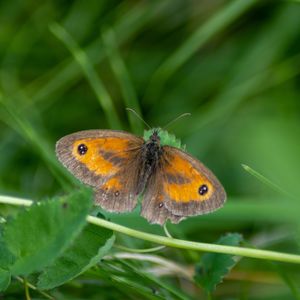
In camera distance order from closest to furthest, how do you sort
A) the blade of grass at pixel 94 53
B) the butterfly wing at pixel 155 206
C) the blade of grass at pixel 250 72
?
the butterfly wing at pixel 155 206 → the blade of grass at pixel 250 72 → the blade of grass at pixel 94 53

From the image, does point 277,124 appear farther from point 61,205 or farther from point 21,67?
point 21,67

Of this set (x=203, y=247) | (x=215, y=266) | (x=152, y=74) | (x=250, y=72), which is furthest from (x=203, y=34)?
(x=203, y=247)

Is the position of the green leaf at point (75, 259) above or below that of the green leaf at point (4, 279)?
above

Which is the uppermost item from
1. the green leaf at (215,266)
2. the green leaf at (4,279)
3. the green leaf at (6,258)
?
the green leaf at (215,266)

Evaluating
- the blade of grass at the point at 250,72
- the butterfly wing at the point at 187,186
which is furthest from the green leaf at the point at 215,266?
the blade of grass at the point at 250,72

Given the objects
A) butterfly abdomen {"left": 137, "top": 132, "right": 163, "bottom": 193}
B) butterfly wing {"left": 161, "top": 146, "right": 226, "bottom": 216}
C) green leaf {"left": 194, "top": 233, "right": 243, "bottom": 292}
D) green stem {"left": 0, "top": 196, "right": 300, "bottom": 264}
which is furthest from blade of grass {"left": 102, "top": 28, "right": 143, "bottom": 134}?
green stem {"left": 0, "top": 196, "right": 300, "bottom": 264}

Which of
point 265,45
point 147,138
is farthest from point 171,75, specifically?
point 147,138

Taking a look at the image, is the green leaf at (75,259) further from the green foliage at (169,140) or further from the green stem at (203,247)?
the green foliage at (169,140)

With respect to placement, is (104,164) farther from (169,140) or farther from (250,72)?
(250,72)
